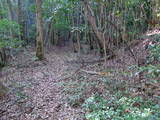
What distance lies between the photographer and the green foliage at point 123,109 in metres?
3.31

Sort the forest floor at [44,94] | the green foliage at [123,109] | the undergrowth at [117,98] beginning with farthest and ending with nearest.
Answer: the forest floor at [44,94], the undergrowth at [117,98], the green foliage at [123,109]

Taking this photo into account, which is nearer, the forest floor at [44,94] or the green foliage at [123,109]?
the green foliage at [123,109]

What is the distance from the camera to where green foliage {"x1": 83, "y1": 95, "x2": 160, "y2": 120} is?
3.31 m

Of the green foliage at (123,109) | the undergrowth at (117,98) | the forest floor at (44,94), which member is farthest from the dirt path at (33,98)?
the green foliage at (123,109)

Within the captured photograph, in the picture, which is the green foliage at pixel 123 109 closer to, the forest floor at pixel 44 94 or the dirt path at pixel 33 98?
the forest floor at pixel 44 94

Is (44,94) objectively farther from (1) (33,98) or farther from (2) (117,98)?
(2) (117,98)

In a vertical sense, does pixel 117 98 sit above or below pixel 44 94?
above

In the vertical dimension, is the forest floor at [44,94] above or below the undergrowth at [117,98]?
below

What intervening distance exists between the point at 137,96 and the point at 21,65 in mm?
7641

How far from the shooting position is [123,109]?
3857 mm

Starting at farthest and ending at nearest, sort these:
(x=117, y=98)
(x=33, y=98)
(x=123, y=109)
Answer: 1. (x=33, y=98)
2. (x=117, y=98)
3. (x=123, y=109)

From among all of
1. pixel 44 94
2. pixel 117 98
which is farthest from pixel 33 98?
pixel 117 98

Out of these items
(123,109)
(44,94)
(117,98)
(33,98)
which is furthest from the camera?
(44,94)

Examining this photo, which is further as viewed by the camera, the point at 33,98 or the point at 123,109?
the point at 33,98
